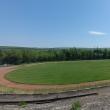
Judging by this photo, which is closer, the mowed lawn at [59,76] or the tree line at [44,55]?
the mowed lawn at [59,76]

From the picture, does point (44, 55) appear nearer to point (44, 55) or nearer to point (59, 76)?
point (44, 55)

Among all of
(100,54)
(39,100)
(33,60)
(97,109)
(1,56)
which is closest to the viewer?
(97,109)

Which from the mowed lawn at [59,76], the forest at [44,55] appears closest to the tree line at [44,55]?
the forest at [44,55]

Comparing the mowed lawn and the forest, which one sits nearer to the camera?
the mowed lawn

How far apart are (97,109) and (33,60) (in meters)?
75.5

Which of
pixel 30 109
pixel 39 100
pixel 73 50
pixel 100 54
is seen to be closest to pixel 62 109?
pixel 30 109

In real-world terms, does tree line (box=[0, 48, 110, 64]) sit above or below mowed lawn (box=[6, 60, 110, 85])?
above

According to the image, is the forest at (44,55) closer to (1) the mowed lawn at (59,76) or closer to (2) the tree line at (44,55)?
(2) the tree line at (44,55)

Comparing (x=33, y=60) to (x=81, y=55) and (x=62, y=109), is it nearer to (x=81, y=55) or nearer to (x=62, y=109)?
(x=81, y=55)

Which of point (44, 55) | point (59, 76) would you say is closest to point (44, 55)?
point (44, 55)

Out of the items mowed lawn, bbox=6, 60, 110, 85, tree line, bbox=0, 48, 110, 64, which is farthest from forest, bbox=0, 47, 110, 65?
mowed lawn, bbox=6, 60, 110, 85

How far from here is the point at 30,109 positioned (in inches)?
370

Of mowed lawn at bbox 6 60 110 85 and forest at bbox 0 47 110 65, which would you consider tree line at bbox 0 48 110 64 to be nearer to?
forest at bbox 0 47 110 65

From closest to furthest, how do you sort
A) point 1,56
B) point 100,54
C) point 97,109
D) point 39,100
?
1. point 97,109
2. point 39,100
3. point 1,56
4. point 100,54
